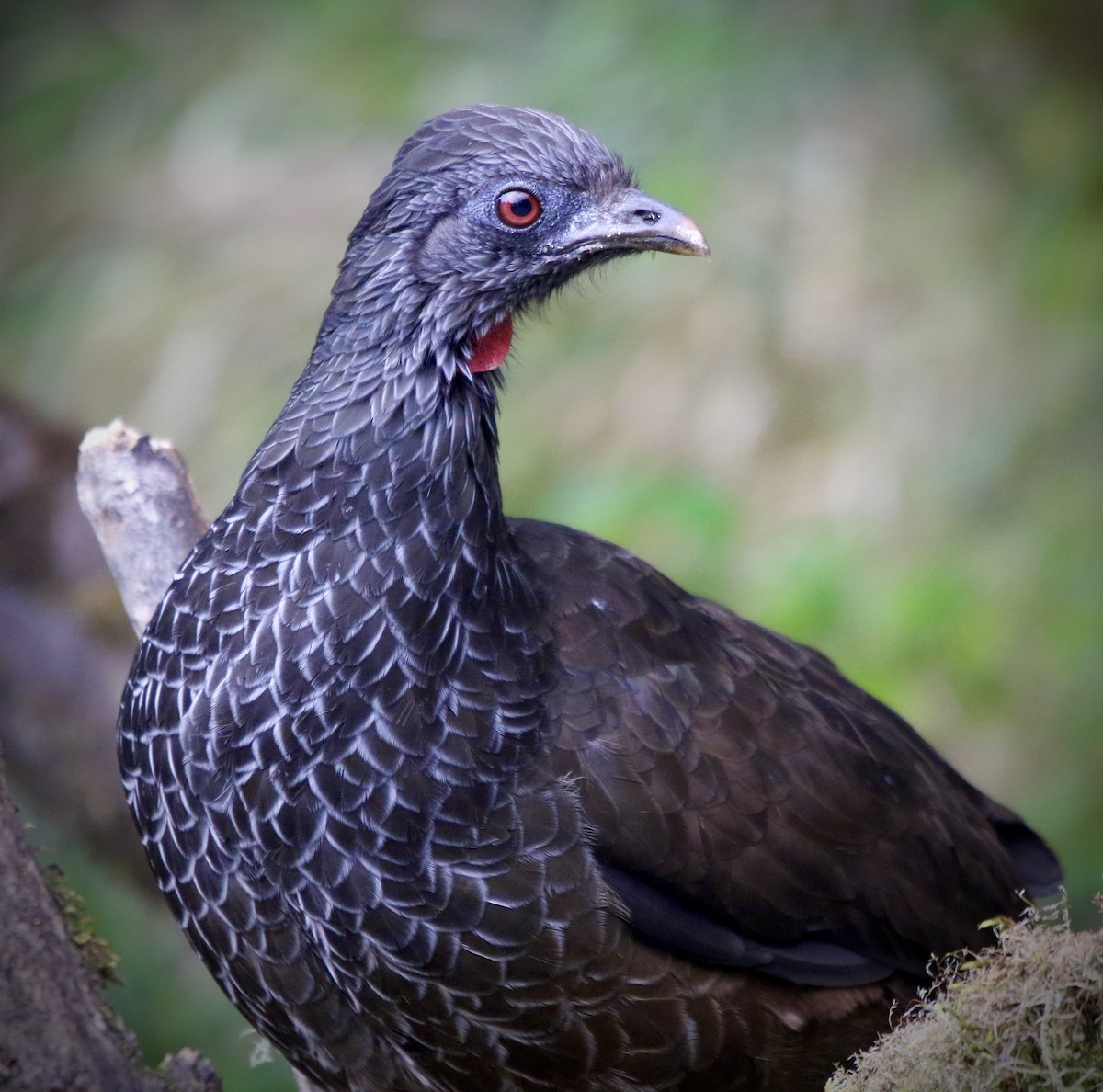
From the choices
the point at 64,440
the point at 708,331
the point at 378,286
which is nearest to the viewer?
the point at 378,286

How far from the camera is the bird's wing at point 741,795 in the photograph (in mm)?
2961

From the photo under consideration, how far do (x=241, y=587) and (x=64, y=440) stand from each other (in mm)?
2554

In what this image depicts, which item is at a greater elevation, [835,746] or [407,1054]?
[835,746]

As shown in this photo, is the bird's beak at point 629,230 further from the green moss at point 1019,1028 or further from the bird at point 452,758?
the green moss at point 1019,1028

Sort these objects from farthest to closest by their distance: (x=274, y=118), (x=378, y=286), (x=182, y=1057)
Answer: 1. (x=274, y=118)
2. (x=378, y=286)
3. (x=182, y=1057)

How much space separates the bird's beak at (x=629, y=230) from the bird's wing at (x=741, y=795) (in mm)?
787

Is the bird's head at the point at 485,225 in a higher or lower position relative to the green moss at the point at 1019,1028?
higher

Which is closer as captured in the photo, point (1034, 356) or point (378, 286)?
point (378, 286)

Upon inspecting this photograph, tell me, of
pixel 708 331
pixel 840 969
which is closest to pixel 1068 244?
pixel 708 331

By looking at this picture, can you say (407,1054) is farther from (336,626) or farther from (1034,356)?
(1034,356)

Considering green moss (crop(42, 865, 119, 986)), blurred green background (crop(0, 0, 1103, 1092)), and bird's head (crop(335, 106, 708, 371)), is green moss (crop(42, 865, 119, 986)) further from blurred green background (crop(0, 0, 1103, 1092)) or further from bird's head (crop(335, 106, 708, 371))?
blurred green background (crop(0, 0, 1103, 1092))

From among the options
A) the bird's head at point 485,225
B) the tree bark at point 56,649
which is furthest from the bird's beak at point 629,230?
the tree bark at point 56,649

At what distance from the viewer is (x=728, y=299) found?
22.5 ft

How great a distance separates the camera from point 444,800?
2.73 meters
